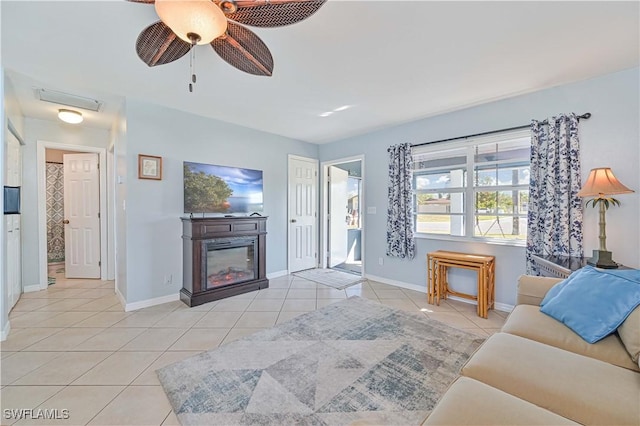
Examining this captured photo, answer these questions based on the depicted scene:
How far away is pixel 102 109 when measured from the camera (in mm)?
3230

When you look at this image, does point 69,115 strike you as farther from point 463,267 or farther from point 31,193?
point 463,267

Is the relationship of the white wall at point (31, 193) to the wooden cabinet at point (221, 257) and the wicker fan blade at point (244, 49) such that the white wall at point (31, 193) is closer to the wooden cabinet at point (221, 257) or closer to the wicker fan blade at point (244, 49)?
the wooden cabinet at point (221, 257)

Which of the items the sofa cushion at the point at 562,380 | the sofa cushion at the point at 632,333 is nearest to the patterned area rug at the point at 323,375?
the sofa cushion at the point at 562,380

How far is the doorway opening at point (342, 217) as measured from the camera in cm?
514

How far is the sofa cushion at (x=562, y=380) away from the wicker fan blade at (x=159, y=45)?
2.48 metres

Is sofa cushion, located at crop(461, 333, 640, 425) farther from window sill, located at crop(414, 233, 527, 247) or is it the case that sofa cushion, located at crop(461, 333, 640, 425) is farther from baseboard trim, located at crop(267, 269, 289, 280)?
baseboard trim, located at crop(267, 269, 289, 280)

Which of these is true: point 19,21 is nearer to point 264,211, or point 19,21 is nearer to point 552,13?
point 264,211

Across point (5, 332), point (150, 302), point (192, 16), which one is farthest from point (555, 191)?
point (5, 332)

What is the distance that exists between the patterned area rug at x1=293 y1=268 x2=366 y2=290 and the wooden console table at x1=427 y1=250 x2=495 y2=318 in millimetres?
1259

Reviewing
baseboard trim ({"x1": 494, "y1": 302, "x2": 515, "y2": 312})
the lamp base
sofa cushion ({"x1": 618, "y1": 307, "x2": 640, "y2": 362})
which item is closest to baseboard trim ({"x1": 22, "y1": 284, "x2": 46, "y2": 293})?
sofa cushion ({"x1": 618, "y1": 307, "x2": 640, "y2": 362})

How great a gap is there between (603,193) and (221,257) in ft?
13.2

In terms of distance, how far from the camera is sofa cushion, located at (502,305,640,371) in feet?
4.12

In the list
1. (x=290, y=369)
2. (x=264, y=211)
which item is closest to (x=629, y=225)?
(x=290, y=369)

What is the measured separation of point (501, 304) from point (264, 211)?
11.4 feet
